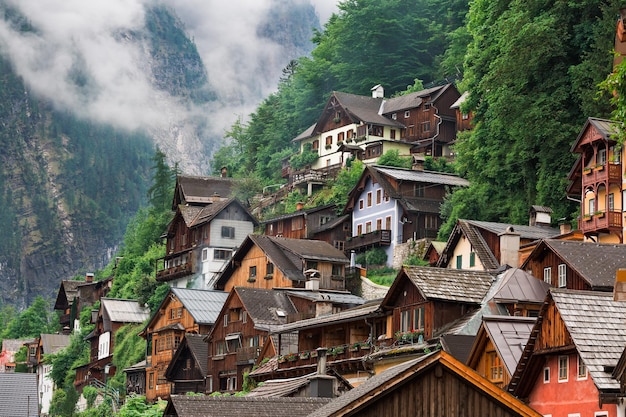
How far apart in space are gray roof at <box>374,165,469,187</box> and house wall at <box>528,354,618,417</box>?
51.0m

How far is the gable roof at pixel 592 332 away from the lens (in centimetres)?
3444

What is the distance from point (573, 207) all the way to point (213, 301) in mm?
23484

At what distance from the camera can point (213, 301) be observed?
3292 inches

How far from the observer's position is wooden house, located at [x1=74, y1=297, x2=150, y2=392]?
332ft

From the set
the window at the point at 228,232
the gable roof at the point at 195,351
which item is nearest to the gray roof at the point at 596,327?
the gable roof at the point at 195,351

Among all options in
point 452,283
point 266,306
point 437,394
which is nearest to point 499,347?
point 452,283

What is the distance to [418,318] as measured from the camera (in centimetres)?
5144

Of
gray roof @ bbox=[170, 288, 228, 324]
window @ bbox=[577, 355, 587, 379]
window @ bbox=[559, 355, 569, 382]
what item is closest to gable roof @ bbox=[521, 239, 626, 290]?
window @ bbox=[559, 355, 569, 382]

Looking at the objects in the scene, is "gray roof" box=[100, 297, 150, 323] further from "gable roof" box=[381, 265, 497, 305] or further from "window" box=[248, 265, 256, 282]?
"gable roof" box=[381, 265, 497, 305]

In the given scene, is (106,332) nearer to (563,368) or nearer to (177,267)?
(177,267)

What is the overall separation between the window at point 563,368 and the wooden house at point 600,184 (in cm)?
2601

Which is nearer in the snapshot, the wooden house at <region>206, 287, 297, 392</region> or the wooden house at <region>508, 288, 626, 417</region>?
the wooden house at <region>508, 288, 626, 417</region>

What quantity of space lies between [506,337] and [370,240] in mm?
46441

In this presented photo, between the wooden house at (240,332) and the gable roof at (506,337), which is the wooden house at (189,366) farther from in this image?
the gable roof at (506,337)
